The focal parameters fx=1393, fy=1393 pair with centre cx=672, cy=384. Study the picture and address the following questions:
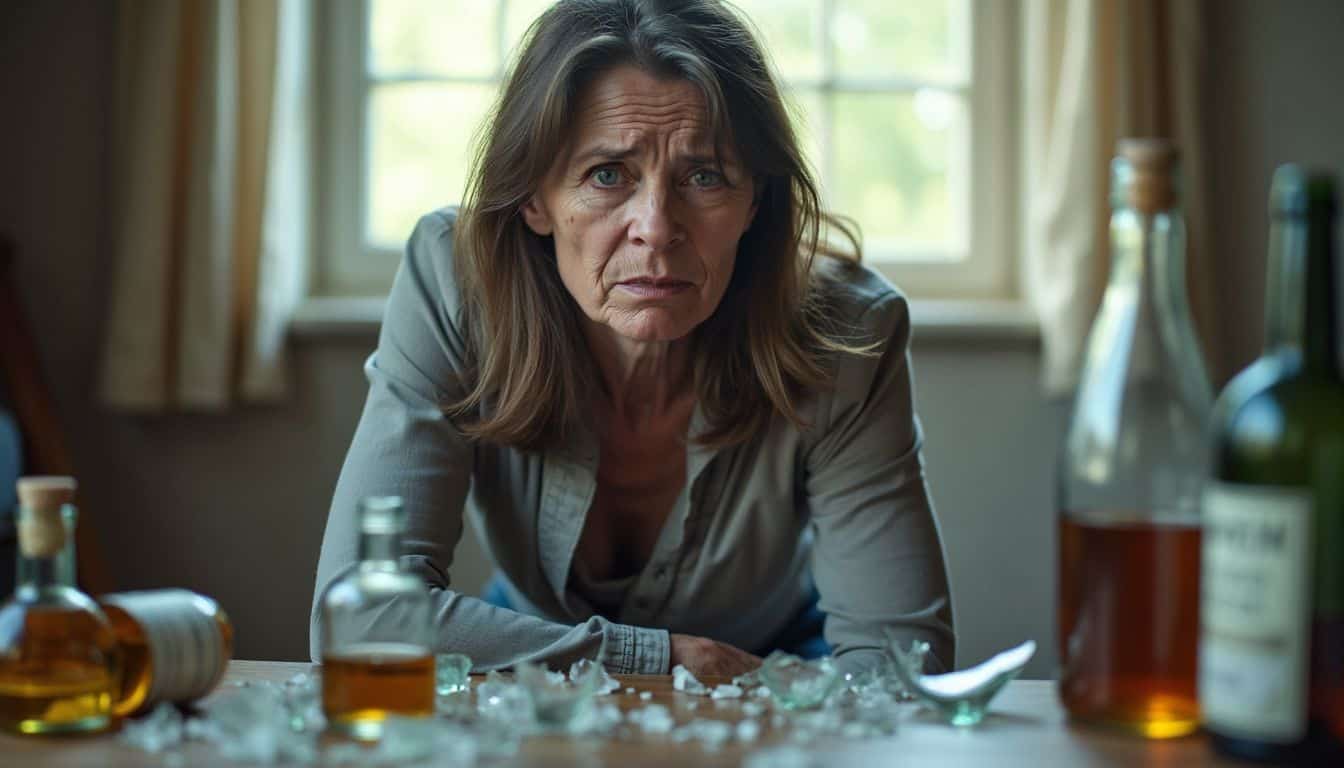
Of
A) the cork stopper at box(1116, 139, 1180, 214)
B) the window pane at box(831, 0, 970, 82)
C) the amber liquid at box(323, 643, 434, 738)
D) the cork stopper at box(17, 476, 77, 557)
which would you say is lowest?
the amber liquid at box(323, 643, 434, 738)

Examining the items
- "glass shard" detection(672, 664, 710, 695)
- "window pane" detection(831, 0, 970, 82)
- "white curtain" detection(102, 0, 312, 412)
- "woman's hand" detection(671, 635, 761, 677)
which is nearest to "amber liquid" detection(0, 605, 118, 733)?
"glass shard" detection(672, 664, 710, 695)

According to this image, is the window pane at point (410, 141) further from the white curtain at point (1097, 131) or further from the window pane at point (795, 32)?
the white curtain at point (1097, 131)

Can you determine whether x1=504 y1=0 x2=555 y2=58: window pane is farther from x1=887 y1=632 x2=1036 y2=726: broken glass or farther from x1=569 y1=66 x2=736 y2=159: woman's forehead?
x1=887 y1=632 x2=1036 y2=726: broken glass

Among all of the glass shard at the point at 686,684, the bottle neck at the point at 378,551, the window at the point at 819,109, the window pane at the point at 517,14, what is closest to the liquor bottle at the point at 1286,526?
the glass shard at the point at 686,684

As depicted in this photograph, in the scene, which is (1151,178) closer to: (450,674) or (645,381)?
(450,674)

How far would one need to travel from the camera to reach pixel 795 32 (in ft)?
9.55

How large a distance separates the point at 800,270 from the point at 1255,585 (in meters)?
0.95

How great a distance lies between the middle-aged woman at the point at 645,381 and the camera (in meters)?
1.48

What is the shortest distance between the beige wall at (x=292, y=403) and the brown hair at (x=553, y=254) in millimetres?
1173

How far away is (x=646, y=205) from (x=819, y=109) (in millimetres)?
1520

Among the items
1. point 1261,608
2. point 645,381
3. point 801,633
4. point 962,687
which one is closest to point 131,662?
Answer: point 962,687

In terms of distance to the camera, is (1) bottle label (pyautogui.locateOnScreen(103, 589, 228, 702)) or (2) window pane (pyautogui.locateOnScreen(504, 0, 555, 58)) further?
(2) window pane (pyautogui.locateOnScreen(504, 0, 555, 58))

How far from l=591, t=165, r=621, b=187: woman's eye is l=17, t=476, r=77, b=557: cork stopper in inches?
30.4

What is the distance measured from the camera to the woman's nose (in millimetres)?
1468
